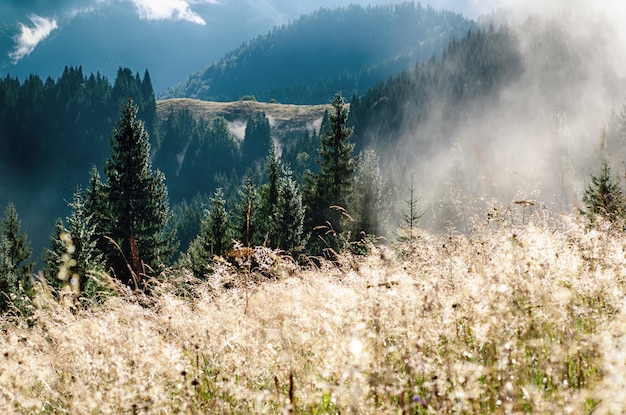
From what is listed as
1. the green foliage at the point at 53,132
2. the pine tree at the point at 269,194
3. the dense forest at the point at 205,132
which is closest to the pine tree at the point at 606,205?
the pine tree at the point at 269,194

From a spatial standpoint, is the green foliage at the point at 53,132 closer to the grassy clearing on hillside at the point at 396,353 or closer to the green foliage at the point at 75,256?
the green foliage at the point at 75,256

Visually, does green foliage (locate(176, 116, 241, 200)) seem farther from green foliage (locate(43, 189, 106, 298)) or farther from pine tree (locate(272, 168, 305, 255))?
green foliage (locate(43, 189, 106, 298))

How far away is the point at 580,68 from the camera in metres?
155

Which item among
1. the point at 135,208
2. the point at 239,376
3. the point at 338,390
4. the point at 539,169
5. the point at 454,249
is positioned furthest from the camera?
the point at 539,169

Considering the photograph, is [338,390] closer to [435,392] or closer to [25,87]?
[435,392]

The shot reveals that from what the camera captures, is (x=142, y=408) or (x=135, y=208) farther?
(x=135, y=208)

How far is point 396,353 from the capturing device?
2.69 meters

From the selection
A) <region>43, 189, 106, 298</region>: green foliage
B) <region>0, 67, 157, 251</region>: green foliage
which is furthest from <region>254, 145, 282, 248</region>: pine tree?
<region>0, 67, 157, 251</region>: green foliage

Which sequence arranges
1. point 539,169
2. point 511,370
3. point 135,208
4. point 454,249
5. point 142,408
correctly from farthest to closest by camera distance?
point 539,169 < point 135,208 < point 454,249 < point 511,370 < point 142,408

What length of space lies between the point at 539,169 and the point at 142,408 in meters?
118

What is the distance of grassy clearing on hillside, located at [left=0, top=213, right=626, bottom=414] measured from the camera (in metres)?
2.21

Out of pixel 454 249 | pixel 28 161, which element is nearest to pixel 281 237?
pixel 454 249

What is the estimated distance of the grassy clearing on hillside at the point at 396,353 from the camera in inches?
86.8

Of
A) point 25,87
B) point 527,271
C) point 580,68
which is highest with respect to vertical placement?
point 580,68
